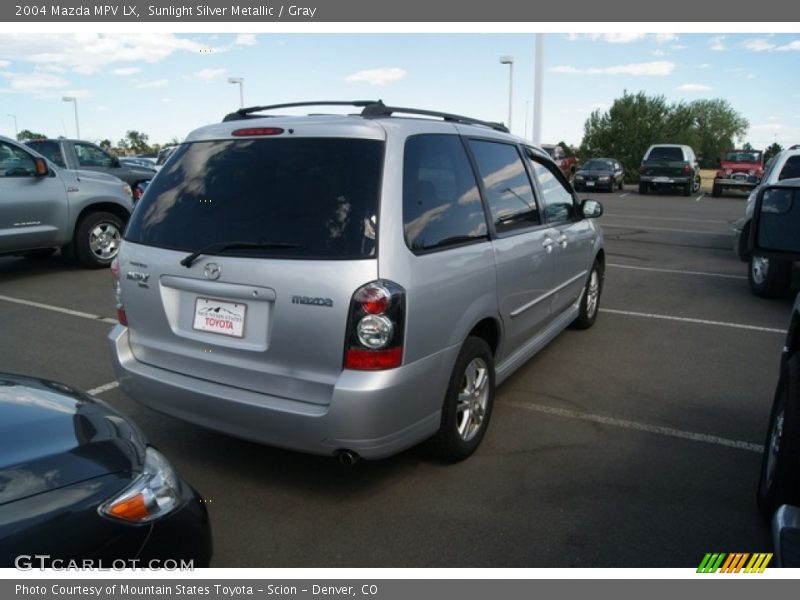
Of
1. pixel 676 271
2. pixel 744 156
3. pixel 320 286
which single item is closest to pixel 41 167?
pixel 320 286

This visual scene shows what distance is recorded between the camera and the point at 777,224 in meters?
2.78

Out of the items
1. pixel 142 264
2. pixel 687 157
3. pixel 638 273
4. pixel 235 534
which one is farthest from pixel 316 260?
pixel 687 157

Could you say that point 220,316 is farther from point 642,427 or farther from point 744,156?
point 744,156

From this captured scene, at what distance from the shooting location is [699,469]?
3797 mm

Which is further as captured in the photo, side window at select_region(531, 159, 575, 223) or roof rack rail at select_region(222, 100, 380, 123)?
side window at select_region(531, 159, 575, 223)

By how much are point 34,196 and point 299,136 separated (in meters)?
6.86

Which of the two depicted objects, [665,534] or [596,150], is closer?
[665,534]

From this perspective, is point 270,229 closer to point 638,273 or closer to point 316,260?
point 316,260

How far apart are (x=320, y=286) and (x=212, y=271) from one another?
606 mm

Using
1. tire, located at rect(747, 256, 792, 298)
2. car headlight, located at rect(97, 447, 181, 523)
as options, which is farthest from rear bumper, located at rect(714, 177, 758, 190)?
car headlight, located at rect(97, 447, 181, 523)

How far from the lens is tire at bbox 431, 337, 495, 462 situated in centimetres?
353

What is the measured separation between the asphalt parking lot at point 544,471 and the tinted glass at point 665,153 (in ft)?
75.3

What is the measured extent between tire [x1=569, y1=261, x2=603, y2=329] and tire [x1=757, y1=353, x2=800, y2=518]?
3098 millimetres

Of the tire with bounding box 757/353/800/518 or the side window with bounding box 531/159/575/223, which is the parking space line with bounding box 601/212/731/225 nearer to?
the side window with bounding box 531/159/575/223
